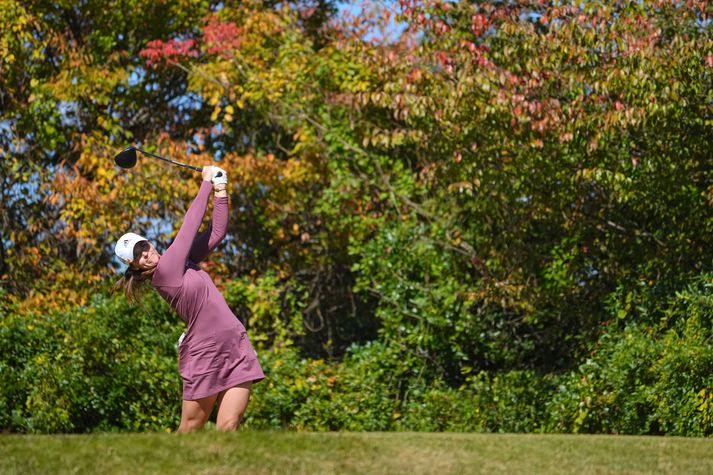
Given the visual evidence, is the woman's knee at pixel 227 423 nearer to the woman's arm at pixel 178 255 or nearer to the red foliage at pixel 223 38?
the woman's arm at pixel 178 255

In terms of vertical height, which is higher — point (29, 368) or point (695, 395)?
point (695, 395)

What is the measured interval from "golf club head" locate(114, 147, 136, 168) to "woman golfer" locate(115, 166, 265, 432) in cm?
109

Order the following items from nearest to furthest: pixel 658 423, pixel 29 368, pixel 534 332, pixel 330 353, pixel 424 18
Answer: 1. pixel 658 423
2. pixel 29 368
3. pixel 424 18
4. pixel 534 332
5. pixel 330 353

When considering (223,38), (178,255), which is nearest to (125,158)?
(178,255)

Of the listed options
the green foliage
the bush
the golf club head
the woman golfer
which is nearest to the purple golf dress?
the woman golfer

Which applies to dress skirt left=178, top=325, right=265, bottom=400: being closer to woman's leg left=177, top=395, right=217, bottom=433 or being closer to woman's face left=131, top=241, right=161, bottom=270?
woman's leg left=177, top=395, right=217, bottom=433

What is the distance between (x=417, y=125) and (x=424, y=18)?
4.17 ft

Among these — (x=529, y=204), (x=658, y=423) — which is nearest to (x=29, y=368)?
(x=529, y=204)

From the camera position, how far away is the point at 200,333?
5914 millimetres

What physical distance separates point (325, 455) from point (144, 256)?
1553mm

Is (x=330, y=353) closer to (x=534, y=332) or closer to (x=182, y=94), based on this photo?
(x=534, y=332)

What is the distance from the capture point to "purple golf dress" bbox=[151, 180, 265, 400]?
5.85 metres

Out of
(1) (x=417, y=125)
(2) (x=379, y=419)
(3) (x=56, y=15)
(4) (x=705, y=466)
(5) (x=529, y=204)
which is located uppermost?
(3) (x=56, y=15)

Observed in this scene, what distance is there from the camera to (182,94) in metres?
15.1
